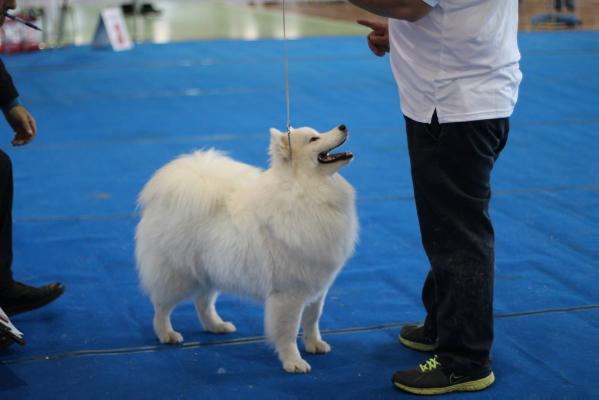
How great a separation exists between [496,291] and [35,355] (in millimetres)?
1865

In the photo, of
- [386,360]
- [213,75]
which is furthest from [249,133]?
[386,360]

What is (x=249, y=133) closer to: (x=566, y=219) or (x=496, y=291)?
(x=566, y=219)

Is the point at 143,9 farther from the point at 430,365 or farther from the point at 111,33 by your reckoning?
the point at 430,365

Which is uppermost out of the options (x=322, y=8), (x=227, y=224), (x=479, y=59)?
(x=479, y=59)

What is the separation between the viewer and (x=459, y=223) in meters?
2.31

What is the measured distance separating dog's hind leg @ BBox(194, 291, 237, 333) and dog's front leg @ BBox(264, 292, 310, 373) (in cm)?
35

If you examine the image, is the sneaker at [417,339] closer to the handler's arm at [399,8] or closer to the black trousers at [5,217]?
the handler's arm at [399,8]

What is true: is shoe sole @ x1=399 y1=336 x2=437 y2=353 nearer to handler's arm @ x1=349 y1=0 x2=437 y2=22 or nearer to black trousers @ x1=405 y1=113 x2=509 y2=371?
black trousers @ x1=405 y1=113 x2=509 y2=371

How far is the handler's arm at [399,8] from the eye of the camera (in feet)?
6.86

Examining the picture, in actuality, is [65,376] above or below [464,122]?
below

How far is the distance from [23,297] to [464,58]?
2029 millimetres

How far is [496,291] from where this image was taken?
3.19 m

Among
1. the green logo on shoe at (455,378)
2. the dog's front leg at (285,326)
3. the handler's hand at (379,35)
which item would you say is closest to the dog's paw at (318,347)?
the dog's front leg at (285,326)

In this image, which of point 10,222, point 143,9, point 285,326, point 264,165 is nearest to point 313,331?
point 285,326
